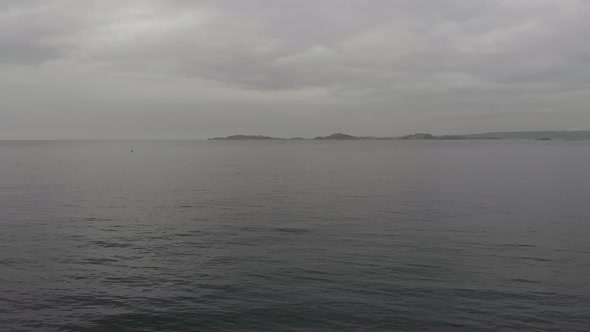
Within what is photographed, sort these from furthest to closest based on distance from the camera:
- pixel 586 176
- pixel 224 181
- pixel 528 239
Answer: pixel 586 176 < pixel 224 181 < pixel 528 239

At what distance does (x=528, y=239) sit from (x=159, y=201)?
4300 centimetres

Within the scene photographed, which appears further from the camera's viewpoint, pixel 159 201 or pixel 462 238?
pixel 159 201

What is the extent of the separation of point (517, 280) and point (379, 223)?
16891mm

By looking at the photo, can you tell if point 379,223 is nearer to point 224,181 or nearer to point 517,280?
point 517,280

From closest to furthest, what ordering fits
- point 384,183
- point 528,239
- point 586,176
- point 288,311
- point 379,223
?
point 288,311, point 528,239, point 379,223, point 384,183, point 586,176

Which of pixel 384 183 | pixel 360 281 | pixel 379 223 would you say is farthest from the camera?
pixel 384 183

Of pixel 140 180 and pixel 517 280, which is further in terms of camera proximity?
pixel 140 180

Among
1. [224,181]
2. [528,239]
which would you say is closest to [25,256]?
[528,239]

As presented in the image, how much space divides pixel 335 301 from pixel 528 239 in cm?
2150

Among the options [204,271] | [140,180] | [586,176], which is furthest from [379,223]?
[586,176]

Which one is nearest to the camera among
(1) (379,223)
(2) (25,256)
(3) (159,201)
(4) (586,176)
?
(2) (25,256)

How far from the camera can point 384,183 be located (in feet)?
253

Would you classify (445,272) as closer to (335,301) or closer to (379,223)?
(335,301)

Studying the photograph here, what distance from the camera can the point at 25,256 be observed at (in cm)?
3130
